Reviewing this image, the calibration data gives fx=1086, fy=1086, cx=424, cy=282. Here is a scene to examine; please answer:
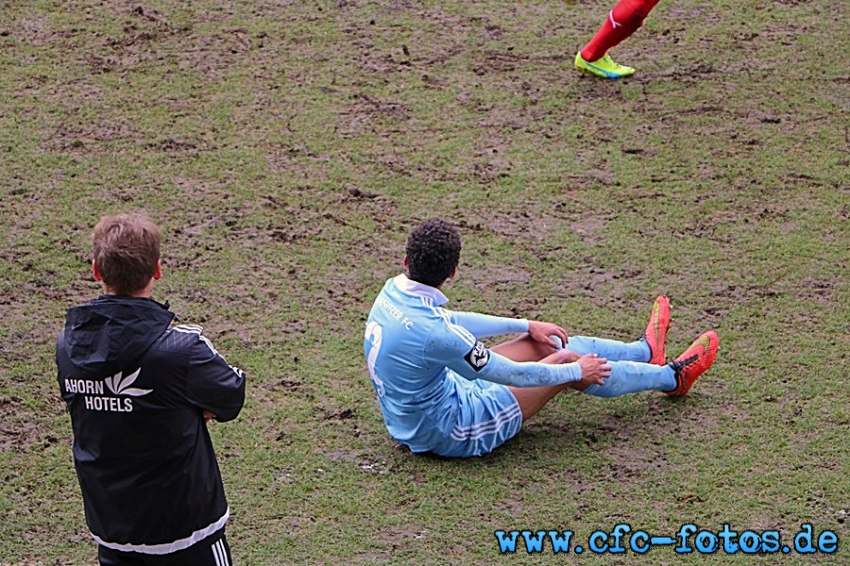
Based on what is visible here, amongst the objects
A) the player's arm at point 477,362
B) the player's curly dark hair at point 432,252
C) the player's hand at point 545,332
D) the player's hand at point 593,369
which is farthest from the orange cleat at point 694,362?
the player's curly dark hair at point 432,252

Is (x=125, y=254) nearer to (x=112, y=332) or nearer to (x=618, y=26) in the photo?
(x=112, y=332)

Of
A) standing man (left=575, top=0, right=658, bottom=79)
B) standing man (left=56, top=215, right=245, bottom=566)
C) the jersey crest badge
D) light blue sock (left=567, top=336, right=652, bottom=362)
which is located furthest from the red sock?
standing man (left=56, top=215, right=245, bottom=566)

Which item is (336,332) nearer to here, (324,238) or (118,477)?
(324,238)

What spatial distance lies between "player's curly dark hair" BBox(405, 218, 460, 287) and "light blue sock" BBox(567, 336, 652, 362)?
0.89m

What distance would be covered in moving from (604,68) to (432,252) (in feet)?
13.0

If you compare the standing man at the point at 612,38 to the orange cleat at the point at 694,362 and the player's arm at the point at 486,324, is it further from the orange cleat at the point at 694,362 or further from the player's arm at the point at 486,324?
the player's arm at the point at 486,324

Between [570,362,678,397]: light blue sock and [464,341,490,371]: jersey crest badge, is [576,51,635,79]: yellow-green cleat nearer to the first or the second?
[570,362,678,397]: light blue sock

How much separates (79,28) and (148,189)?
247 centimetres

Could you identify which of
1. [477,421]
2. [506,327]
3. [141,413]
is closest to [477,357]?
[477,421]

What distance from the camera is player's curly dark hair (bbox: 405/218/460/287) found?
4219 millimetres

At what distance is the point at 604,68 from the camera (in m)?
7.71

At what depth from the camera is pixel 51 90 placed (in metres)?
7.68

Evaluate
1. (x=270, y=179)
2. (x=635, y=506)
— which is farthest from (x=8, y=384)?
(x=635, y=506)

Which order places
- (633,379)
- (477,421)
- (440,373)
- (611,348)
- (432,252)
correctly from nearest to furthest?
(432,252), (440,373), (477,421), (633,379), (611,348)
